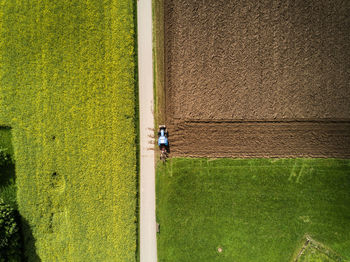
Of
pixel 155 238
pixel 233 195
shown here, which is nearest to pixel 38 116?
pixel 155 238

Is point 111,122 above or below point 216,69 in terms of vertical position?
below

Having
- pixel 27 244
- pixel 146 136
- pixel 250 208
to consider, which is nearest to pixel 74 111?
pixel 146 136

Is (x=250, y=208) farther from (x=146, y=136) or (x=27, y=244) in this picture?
(x=27, y=244)

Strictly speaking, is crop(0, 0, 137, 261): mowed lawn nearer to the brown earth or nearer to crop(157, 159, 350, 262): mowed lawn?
crop(157, 159, 350, 262): mowed lawn

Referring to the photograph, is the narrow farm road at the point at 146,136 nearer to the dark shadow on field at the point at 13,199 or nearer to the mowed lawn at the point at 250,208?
the mowed lawn at the point at 250,208

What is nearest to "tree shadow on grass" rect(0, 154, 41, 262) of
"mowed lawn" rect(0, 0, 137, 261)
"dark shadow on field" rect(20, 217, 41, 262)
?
"dark shadow on field" rect(20, 217, 41, 262)

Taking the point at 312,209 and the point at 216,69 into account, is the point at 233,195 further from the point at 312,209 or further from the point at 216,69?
the point at 216,69

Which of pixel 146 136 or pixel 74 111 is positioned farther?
pixel 146 136
